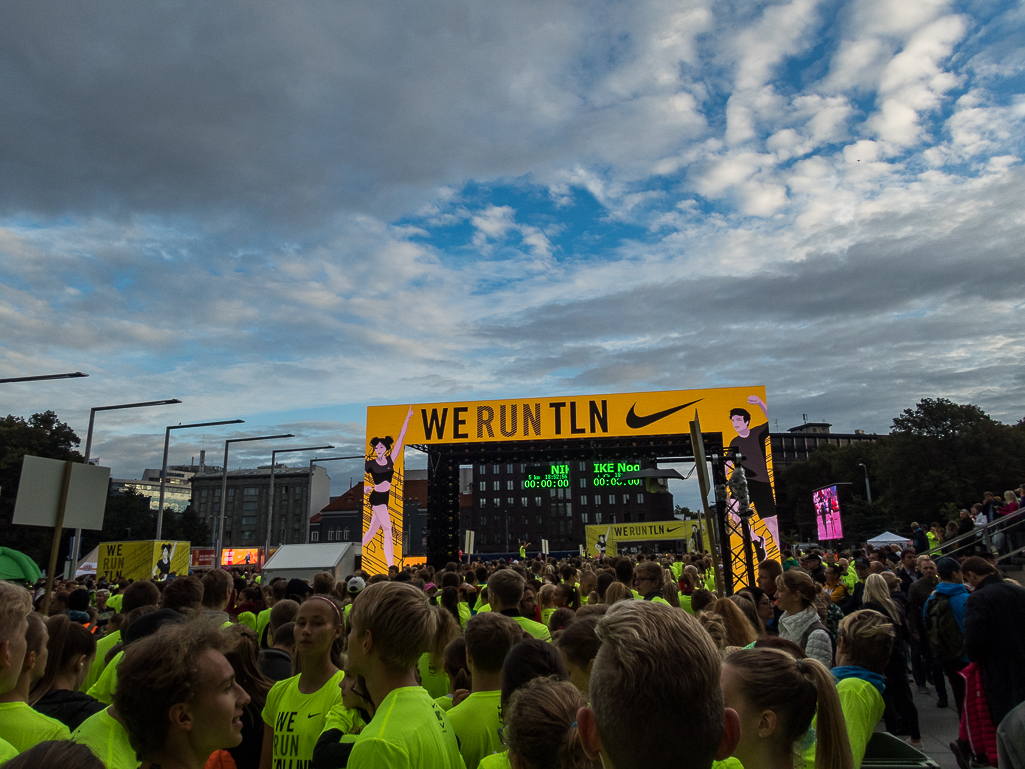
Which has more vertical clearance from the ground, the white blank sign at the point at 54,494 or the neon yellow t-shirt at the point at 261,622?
the white blank sign at the point at 54,494

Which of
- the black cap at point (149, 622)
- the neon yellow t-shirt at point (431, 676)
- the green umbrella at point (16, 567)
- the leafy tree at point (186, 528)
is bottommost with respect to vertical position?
the neon yellow t-shirt at point (431, 676)

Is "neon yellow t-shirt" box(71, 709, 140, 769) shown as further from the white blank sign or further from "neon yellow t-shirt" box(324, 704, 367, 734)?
the white blank sign

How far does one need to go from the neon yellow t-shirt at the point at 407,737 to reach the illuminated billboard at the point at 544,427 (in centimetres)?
2119

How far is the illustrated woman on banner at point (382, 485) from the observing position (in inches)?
981

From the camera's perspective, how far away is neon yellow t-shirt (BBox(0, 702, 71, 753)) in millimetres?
2799

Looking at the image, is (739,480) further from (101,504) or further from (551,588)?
(101,504)

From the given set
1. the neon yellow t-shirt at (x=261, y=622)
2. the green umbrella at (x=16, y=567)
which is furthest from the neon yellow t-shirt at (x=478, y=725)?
the neon yellow t-shirt at (x=261, y=622)

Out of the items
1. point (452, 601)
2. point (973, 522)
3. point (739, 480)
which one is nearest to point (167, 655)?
→ point (452, 601)

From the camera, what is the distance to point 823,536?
34.4 m

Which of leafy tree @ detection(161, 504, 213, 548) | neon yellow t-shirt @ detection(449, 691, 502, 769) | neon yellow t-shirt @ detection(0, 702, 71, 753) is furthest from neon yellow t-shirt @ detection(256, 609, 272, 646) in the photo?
leafy tree @ detection(161, 504, 213, 548)

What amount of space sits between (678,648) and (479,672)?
2.32m

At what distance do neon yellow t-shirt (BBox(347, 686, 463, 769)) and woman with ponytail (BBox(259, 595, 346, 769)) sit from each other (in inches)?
36.1

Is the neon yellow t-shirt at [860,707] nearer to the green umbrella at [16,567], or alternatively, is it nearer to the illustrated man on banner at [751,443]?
the green umbrella at [16,567]

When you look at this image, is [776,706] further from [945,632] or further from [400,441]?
[400,441]
